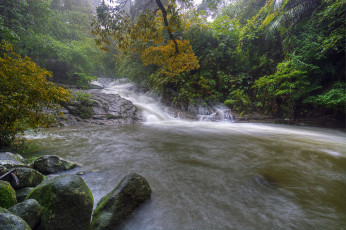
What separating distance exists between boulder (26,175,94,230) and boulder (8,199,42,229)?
1.8 inches

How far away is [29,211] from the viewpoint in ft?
5.04

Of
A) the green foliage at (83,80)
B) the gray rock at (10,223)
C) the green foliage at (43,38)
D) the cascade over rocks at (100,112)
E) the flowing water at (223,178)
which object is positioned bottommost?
the flowing water at (223,178)

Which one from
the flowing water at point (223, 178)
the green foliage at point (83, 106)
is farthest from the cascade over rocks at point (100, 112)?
the flowing water at point (223, 178)

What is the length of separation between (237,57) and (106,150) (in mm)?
12096

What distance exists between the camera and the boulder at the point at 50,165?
9.57 ft

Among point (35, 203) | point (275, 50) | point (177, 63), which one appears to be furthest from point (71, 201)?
point (275, 50)

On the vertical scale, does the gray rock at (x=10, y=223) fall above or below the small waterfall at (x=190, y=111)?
below

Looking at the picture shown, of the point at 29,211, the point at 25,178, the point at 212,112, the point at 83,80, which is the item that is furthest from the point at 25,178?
the point at 83,80

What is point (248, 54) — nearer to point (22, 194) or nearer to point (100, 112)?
point (100, 112)

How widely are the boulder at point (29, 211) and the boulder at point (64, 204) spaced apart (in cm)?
5

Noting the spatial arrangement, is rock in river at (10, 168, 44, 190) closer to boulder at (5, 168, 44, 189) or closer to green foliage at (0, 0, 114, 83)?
boulder at (5, 168, 44, 189)

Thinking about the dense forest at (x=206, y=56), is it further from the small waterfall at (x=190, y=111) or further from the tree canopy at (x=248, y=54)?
the small waterfall at (x=190, y=111)

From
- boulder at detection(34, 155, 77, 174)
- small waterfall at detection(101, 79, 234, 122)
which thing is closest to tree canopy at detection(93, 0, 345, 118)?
small waterfall at detection(101, 79, 234, 122)

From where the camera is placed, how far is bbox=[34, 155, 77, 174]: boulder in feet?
9.57
